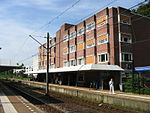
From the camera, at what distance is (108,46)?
32000 millimetres

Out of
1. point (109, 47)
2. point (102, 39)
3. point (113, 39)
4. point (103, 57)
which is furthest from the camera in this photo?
point (102, 39)

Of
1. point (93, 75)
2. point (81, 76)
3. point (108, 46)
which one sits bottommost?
point (81, 76)

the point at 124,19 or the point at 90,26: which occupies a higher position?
the point at 124,19

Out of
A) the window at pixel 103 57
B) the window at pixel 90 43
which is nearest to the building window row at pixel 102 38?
the window at pixel 90 43

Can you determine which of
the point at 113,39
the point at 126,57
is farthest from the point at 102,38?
the point at 126,57

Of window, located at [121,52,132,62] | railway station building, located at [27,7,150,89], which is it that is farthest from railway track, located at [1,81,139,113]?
window, located at [121,52,132,62]

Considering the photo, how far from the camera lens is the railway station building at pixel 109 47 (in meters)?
30.6

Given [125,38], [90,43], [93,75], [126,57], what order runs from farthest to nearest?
[90,43] < [93,75] < [125,38] < [126,57]

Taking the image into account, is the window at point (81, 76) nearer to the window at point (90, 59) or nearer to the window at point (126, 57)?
the window at point (90, 59)

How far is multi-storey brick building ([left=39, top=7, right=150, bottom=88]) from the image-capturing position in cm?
3081

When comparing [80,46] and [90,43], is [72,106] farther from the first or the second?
[80,46]

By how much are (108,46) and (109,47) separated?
0.23 metres

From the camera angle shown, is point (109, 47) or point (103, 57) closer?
point (109, 47)

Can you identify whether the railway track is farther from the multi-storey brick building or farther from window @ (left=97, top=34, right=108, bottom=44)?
window @ (left=97, top=34, right=108, bottom=44)
